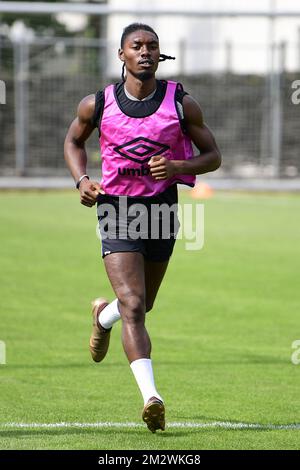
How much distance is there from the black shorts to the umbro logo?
0.27m

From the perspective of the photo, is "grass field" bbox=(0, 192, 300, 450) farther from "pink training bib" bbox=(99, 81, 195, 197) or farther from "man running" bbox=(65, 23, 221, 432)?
"pink training bib" bbox=(99, 81, 195, 197)

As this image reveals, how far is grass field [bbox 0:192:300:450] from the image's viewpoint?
7.69m

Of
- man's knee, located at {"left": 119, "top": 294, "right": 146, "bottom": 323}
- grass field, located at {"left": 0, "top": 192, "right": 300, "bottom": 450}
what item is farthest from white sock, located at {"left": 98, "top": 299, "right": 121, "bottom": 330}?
man's knee, located at {"left": 119, "top": 294, "right": 146, "bottom": 323}

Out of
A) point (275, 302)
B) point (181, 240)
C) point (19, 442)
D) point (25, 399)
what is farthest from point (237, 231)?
point (19, 442)

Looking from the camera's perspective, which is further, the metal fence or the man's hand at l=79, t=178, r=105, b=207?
the metal fence

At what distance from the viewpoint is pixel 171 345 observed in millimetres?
11719

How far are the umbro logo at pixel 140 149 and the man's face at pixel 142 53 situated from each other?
1.38ft

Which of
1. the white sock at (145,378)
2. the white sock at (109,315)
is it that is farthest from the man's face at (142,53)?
the white sock at (145,378)

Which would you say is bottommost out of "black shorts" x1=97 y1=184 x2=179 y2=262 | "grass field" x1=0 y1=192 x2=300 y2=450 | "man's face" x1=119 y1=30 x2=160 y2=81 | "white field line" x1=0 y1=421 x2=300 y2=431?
"grass field" x1=0 y1=192 x2=300 y2=450

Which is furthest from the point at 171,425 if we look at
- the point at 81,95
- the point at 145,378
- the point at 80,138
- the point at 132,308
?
the point at 81,95

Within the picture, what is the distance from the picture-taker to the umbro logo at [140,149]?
7934mm

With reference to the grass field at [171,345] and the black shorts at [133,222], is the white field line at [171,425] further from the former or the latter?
the black shorts at [133,222]

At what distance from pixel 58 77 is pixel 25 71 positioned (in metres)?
0.89

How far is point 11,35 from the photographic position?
101ft
